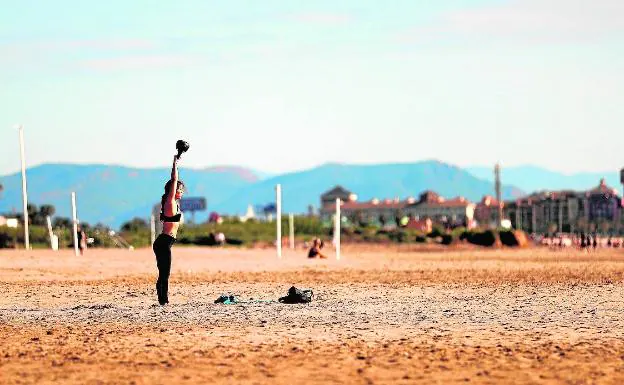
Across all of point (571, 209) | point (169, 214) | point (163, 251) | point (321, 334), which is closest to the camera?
point (321, 334)

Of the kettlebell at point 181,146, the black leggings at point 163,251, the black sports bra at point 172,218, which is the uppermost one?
the kettlebell at point 181,146

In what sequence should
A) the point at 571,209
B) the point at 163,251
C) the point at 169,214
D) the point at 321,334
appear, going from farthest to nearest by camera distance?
the point at 571,209 → the point at 163,251 → the point at 169,214 → the point at 321,334

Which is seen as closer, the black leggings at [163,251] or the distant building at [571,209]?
the black leggings at [163,251]

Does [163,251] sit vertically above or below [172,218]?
below

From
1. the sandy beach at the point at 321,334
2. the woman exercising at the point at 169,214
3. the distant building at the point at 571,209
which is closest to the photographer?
the sandy beach at the point at 321,334

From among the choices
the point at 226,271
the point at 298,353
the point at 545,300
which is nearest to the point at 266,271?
the point at 226,271

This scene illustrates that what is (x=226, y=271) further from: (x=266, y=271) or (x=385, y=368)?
(x=385, y=368)

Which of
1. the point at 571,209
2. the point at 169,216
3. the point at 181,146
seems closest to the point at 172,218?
the point at 169,216

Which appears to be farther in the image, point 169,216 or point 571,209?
point 571,209

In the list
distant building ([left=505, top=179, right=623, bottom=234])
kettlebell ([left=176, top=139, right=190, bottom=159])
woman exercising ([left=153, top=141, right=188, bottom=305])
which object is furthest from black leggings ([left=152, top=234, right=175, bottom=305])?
distant building ([left=505, top=179, right=623, bottom=234])

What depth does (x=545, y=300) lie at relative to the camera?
20.1 m

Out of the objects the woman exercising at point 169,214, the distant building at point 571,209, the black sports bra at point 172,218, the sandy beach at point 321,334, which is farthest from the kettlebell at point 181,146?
the distant building at point 571,209

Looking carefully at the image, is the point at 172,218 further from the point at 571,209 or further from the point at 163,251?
the point at 571,209

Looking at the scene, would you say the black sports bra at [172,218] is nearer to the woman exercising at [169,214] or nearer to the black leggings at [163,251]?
the woman exercising at [169,214]
